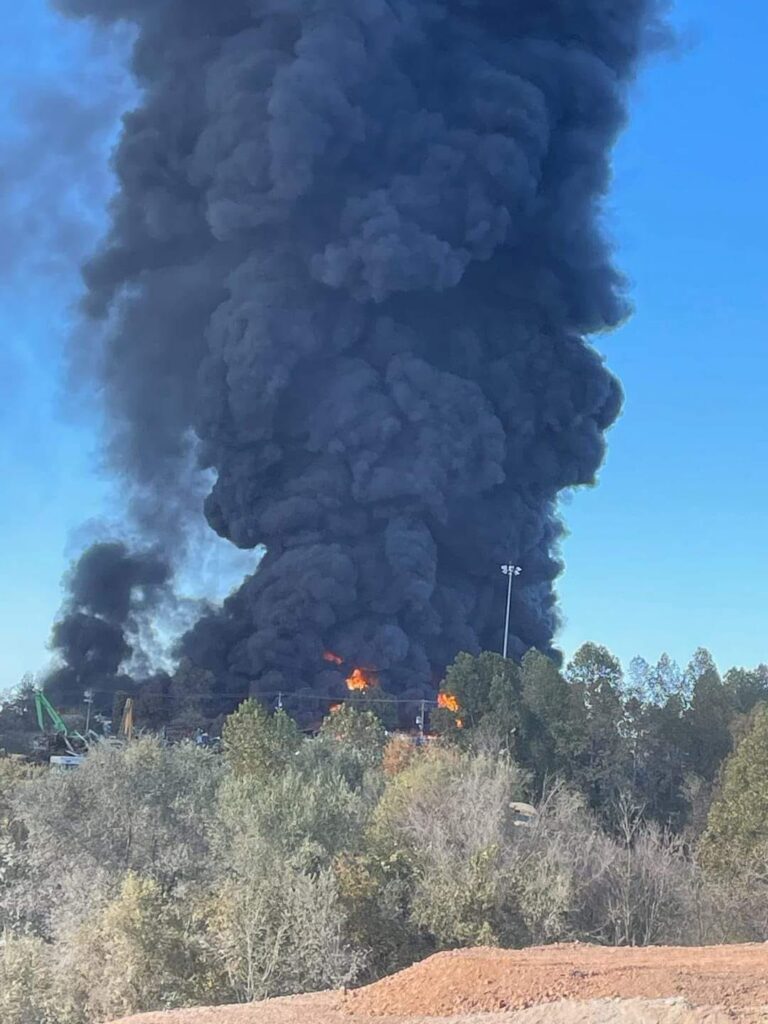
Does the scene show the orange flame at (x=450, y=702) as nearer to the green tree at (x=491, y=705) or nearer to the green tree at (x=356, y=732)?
the green tree at (x=491, y=705)

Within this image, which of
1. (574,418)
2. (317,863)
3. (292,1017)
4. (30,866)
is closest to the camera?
(292,1017)

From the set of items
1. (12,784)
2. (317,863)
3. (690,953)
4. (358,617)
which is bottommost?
(690,953)

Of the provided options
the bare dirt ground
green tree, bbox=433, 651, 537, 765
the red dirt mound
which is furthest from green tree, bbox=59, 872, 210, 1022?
green tree, bbox=433, 651, 537, 765

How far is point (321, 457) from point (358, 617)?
919 centimetres

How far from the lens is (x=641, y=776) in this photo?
1623 inches

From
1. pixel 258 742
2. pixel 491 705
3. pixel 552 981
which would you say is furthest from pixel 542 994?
pixel 491 705

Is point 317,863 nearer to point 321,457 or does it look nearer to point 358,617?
point 358,617

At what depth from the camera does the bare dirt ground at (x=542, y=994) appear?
9.12 m

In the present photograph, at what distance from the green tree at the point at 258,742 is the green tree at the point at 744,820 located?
35.7ft

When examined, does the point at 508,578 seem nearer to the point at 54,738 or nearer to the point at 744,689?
the point at 744,689

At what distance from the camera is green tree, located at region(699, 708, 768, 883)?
81.9ft

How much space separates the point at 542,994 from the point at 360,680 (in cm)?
4338

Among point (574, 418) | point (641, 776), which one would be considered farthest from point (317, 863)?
point (574, 418)

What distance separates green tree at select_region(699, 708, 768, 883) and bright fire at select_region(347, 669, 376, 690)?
25380 millimetres
